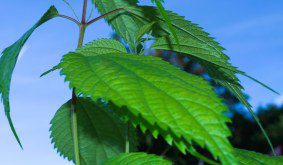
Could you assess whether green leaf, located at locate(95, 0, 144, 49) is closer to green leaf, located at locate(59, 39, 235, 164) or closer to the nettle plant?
the nettle plant

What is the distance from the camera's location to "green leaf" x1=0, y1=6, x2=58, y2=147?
0.76m

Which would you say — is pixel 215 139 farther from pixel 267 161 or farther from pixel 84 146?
pixel 84 146

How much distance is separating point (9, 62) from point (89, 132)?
332 millimetres

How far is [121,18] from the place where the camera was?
3.38 feet

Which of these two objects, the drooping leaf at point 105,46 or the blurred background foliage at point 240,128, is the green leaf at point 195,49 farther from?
the blurred background foliage at point 240,128

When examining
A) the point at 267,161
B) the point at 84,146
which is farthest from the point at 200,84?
the point at 84,146

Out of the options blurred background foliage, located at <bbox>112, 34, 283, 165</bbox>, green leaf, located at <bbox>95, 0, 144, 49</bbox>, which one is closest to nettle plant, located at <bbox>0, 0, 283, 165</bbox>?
green leaf, located at <bbox>95, 0, 144, 49</bbox>

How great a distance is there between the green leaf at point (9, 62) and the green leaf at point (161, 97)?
0.13m

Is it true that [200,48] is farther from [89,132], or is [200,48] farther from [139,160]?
[89,132]

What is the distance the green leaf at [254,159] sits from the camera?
0.79m

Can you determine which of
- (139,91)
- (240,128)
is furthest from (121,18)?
(240,128)

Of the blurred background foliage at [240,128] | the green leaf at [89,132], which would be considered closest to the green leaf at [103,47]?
the green leaf at [89,132]

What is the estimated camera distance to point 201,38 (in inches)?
37.0

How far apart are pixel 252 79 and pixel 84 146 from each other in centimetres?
51
